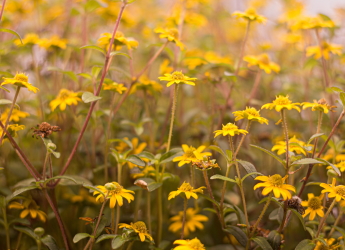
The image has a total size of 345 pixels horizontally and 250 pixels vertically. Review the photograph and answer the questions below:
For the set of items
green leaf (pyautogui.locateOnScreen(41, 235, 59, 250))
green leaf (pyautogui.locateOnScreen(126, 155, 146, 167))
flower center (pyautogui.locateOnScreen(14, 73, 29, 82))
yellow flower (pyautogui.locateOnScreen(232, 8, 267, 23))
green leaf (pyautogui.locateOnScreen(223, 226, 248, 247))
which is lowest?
green leaf (pyautogui.locateOnScreen(41, 235, 59, 250))

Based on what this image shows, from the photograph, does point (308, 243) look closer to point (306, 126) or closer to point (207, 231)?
point (207, 231)

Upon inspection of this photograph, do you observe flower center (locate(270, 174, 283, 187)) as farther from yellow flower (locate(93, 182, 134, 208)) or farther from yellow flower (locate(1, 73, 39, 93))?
yellow flower (locate(1, 73, 39, 93))

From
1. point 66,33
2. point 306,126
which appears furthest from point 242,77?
point 66,33

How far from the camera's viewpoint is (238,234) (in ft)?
2.62

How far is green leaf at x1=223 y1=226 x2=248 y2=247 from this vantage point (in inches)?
31.1

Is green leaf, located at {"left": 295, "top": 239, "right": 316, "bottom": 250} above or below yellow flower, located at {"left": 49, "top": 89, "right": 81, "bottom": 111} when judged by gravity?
below

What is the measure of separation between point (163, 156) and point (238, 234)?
0.80ft

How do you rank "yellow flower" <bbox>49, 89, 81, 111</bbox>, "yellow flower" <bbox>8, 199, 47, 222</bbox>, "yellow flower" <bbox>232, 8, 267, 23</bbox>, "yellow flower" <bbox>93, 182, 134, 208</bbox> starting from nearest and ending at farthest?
"yellow flower" <bbox>93, 182, 134, 208</bbox> → "yellow flower" <bbox>8, 199, 47, 222</bbox> → "yellow flower" <bbox>49, 89, 81, 111</bbox> → "yellow flower" <bbox>232, 8, 267, 23</bbox>

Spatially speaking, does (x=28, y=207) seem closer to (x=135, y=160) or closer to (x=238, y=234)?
(x=135, y=160)

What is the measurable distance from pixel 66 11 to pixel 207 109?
80cm

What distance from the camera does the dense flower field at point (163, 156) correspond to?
0.76 meters

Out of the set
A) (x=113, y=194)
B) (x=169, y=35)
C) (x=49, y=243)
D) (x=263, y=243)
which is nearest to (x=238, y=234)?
(x=263, y=243)

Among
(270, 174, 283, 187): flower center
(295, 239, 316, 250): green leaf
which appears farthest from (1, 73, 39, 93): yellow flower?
(295, 239, 316, 250): green leaf

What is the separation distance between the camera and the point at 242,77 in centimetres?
173
